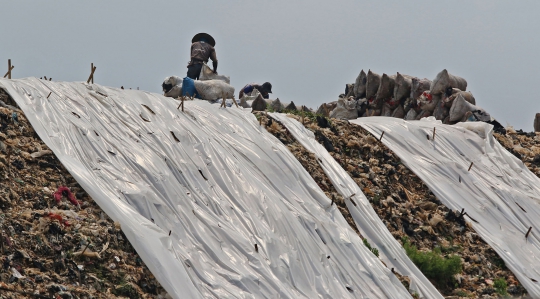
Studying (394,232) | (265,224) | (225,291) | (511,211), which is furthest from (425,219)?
(225,291)

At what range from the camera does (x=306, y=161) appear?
13.2 m

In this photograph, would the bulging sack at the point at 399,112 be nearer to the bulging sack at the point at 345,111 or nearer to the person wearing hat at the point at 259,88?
the bulging sack at the point at 345,111

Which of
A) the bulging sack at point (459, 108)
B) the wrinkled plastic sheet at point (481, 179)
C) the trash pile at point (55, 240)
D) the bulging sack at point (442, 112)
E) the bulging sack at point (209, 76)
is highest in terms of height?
the bulging sack at point (459, 108)

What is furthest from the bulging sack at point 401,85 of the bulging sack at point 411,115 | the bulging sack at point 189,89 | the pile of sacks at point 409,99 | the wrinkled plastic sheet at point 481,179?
the bulging sack at point 189,89

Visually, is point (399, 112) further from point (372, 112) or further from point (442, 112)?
point (442, 112)

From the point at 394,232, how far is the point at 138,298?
4891mm

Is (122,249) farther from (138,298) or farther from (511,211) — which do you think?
(511,211)

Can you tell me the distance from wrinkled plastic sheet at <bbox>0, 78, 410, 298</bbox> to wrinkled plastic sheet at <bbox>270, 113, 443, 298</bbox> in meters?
0.39

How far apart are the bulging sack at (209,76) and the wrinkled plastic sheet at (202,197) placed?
5217 mm

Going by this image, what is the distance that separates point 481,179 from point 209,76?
21.0 ft

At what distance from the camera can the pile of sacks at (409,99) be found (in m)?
17.6

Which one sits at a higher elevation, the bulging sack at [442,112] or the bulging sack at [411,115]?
the bulging sack at [442,112]

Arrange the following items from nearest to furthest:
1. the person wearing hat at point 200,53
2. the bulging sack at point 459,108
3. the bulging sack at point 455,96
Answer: the bulging sack at point 459,108 → the bulging sack at point 455,96 → the person wearing hat at point 200,53

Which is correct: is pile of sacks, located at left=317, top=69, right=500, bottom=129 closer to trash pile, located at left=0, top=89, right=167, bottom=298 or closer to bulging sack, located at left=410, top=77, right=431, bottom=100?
bulging sack, located at left=410, top=77, right=431, bottom=100
